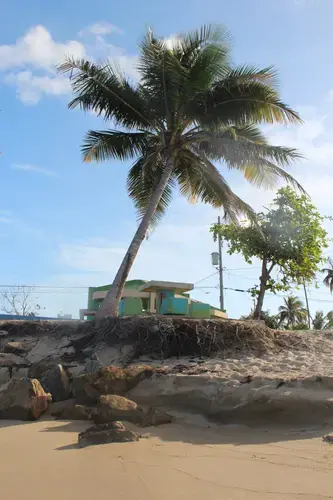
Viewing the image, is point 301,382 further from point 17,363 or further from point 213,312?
point 213,312

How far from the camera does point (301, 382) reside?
7438 millimetres

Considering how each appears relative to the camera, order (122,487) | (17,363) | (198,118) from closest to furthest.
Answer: (122,487), (17,363), (198,118)

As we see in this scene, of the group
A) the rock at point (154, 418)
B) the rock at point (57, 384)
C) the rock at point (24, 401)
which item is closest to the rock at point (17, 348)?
the rock at point (57, 384)

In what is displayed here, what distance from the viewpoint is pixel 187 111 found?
13.2 metres

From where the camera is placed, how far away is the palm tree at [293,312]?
45.1m

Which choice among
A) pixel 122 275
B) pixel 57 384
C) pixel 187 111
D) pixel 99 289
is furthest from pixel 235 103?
pixel 99 289

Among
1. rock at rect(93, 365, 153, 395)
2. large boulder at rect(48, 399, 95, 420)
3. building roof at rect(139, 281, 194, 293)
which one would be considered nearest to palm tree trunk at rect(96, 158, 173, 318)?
rock at rect(93, 365, 153, 395)

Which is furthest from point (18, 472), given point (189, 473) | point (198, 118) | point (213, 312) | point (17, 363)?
point (213, 312)

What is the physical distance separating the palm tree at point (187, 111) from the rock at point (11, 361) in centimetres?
240

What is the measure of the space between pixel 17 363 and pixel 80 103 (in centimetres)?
756

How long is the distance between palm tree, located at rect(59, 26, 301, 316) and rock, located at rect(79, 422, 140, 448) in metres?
5.91

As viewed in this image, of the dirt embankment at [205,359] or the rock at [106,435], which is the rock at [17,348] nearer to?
the dirt embankment at [205,359]

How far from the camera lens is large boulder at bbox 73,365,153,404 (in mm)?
8352

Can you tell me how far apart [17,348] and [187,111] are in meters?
7.94
